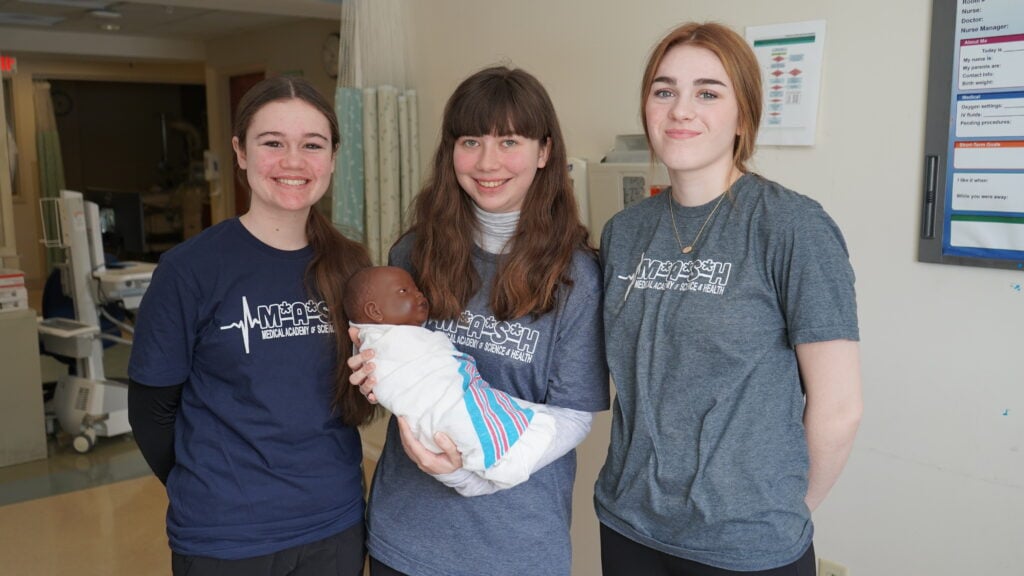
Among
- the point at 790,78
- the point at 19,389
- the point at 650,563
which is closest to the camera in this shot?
the point at 650,563

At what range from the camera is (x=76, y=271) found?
174 inches

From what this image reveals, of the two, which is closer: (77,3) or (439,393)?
(439,393)

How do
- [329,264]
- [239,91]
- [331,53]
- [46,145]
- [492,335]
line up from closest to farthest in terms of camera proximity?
[492,335] < [329,264] < [331,53] < [239,91] < [46,145]

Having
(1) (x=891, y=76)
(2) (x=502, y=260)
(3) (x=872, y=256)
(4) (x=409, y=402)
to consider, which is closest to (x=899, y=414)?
(3) (x=872, y=256)

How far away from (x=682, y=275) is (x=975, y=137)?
2.71ft

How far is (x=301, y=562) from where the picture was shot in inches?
58.9

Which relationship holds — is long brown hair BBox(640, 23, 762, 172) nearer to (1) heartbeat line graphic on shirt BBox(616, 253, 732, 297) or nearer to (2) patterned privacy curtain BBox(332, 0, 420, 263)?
(1) heartbeat line graphic on shirt BBox(616, 253, 732, 297)

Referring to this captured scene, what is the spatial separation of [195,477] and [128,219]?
430 cm

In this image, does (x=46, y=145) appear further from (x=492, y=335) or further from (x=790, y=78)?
(x=492, y=335)

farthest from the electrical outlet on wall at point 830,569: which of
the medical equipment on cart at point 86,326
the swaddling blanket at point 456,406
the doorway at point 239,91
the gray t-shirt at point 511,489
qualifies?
the doorway at point 239,91

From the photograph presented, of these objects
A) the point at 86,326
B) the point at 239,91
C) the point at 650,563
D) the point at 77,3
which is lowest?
the point at 86,326

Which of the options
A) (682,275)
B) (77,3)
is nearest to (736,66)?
(682,275)

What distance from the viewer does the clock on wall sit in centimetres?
611

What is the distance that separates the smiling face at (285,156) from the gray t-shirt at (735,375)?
66 centimetres
